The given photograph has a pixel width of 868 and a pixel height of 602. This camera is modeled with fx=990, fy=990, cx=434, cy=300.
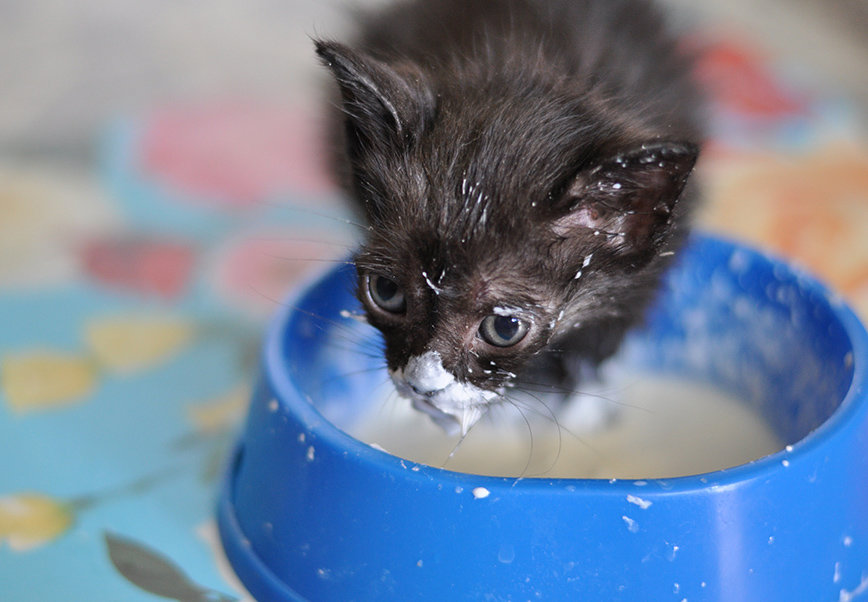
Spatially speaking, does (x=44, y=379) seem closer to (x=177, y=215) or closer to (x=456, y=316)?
(x=177, y=215)

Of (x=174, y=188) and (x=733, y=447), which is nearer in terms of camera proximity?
(x=733, y=447)

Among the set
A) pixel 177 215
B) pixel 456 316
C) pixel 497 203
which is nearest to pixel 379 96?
pixel 497 203

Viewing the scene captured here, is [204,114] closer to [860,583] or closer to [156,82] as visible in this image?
[156,82]

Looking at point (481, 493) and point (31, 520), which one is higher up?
point (481, 493)

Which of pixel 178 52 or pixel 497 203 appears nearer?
pixel 497 203

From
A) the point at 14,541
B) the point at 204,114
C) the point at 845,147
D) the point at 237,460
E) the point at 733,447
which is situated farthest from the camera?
the point at 204,114

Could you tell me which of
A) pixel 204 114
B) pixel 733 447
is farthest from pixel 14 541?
pixel 204 114

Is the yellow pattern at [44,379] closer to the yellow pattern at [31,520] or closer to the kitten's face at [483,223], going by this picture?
the yellow pattern at [31,520]
